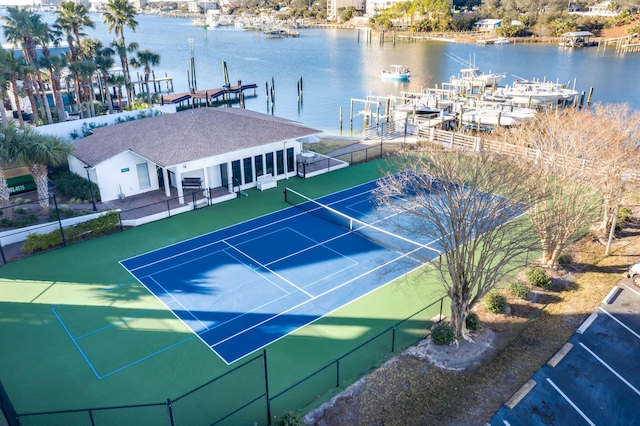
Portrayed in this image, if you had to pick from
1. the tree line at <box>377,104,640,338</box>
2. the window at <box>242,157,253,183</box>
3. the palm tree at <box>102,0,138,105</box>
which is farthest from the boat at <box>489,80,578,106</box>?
the palm tree at <box>102,0,138,105</box>

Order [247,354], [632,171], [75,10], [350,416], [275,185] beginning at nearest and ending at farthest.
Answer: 1. [350,416]
2. [247,354]
3. [632,171]
4. [275,185]
5. [75,10]

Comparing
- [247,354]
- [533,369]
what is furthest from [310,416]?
[533,369]

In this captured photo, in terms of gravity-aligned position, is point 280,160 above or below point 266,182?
above

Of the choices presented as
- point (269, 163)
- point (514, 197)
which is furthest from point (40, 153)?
point (514, 197)

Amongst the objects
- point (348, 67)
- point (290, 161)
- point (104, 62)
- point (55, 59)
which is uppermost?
point (55, 59)

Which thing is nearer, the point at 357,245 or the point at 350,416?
the point at 350,416

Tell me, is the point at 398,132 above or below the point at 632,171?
below

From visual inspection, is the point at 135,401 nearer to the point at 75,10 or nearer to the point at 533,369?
the point at 533,369

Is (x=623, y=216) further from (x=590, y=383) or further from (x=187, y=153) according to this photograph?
(x=187, y=153)
